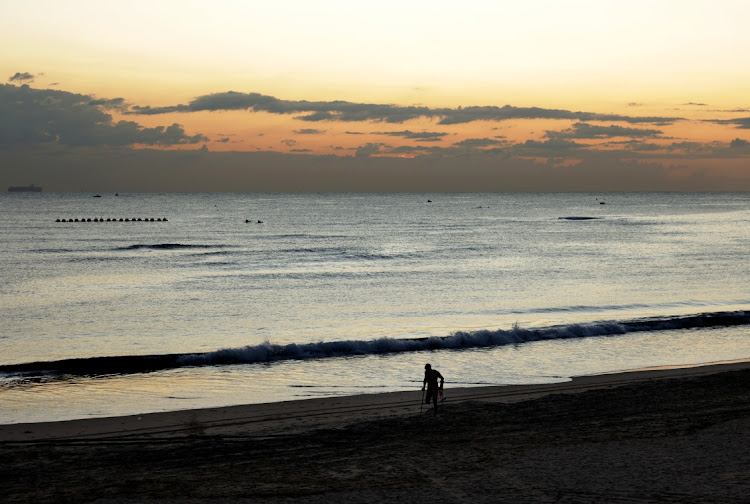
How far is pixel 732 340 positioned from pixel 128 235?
95.8 m

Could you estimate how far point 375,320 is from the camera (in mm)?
37312

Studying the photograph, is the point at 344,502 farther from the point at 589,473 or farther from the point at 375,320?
the point at 375,320

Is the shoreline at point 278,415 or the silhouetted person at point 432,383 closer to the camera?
the shoreline at point 278,415

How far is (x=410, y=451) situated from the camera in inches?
611

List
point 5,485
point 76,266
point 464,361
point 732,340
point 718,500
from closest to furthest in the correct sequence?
point 718,500 < point 5,485 < point 464,361 < point 732,340 < point 76,266

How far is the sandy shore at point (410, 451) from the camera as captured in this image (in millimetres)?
12922

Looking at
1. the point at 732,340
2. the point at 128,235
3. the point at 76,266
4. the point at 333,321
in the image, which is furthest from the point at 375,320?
the point at 128,235

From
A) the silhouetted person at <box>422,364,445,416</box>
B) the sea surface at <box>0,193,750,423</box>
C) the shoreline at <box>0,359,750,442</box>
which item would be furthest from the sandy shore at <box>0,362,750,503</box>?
the sea surface at <box>0,193,750,423</box>

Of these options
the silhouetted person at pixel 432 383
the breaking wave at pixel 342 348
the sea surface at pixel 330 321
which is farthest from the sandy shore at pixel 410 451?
the breaking wave at pixel 342 348

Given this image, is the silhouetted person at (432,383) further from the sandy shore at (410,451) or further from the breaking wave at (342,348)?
the breaking wave at (342,348)

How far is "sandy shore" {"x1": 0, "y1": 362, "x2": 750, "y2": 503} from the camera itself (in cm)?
1292

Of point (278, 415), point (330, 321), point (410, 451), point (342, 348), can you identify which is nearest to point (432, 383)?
point (410, 451)

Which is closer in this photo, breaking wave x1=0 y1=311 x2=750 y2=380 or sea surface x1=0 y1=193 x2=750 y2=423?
sea surface x1=0 y1=193 x2=750 y2=423

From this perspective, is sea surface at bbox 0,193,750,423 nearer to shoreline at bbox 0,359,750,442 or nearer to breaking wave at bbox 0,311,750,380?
breaking wave at bbox 0,311,750,380
